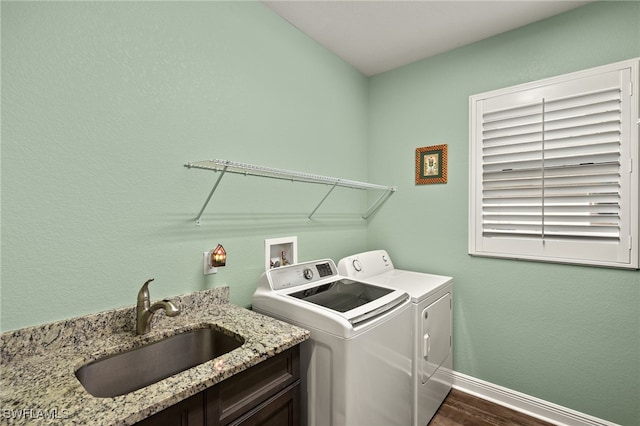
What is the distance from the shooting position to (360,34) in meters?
2.12

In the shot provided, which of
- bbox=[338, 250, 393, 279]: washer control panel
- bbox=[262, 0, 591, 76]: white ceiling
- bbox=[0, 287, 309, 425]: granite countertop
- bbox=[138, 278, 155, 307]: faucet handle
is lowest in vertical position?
bbox=[0, 287, 309, 425]: granite countertop

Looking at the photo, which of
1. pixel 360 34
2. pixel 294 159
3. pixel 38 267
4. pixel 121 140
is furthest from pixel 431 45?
pixel 38 267

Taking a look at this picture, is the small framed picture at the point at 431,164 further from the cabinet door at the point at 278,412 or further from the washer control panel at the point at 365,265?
the cabinet door at the point at 278,412

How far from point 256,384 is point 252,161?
116 centimetres

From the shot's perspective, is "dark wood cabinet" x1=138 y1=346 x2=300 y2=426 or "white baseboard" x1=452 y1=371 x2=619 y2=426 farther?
"white baseboard" x1=452 y1=371 x2=619 y2=426

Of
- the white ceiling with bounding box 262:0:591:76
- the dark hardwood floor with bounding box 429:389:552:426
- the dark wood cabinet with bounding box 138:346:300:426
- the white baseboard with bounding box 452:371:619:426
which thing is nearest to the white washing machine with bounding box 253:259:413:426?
the dark wood cabinet with bounding box 138:346:300:426

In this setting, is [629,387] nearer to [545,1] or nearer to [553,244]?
[553,244]

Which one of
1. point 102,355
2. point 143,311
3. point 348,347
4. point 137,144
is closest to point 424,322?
point 348,347

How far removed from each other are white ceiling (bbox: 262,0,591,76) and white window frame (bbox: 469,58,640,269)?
440 millimetres

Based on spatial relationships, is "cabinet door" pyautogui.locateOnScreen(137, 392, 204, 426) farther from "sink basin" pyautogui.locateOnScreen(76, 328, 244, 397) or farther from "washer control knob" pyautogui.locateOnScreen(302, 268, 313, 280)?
"washer control knob" pyautogui.locateOnScreen(302, 268, 313, 280)

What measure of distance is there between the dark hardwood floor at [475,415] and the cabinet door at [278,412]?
1171 mm

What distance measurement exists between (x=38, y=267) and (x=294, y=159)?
1.40 m

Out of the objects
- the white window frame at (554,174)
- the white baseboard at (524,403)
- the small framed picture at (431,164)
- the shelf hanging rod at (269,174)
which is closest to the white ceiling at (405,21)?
the white window frame at (554,174)

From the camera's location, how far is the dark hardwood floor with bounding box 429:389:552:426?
192 cm
